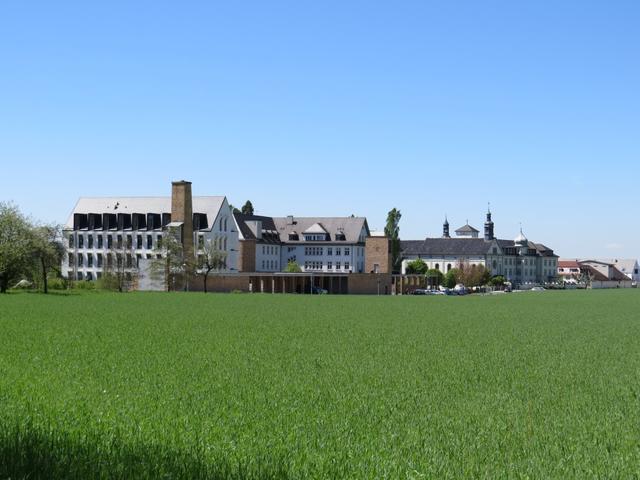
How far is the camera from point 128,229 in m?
136

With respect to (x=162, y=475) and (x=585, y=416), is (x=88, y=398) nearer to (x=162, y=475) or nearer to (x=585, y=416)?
(x=162, y=475)

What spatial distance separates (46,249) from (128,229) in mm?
44015

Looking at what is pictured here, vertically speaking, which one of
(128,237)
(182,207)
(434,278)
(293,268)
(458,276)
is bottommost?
(434,278)

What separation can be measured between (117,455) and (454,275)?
172 metres

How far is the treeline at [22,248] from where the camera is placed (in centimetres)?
Answer: 9025

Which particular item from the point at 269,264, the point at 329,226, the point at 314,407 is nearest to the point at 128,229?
the point at 269,264

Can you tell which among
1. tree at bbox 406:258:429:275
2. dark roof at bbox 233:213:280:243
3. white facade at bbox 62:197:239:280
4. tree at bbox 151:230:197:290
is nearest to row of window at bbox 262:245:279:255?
dark roof at bbox 233:213:280:243

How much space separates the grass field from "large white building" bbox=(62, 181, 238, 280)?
96282mm

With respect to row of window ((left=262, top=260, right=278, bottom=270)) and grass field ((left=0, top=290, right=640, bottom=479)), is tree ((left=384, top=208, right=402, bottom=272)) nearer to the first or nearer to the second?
row of window ((left=262, top=260, right=278, bottom=270))

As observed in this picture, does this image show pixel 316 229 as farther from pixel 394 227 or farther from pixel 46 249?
pixel 46 249

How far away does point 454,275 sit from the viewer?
18250cm

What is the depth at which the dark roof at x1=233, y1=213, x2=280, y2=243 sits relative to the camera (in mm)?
145750

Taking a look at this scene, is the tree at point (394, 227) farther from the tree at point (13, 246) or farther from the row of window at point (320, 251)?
the tree at point (13, 246)

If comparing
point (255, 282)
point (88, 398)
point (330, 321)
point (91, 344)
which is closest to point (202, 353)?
point (91, 344)
